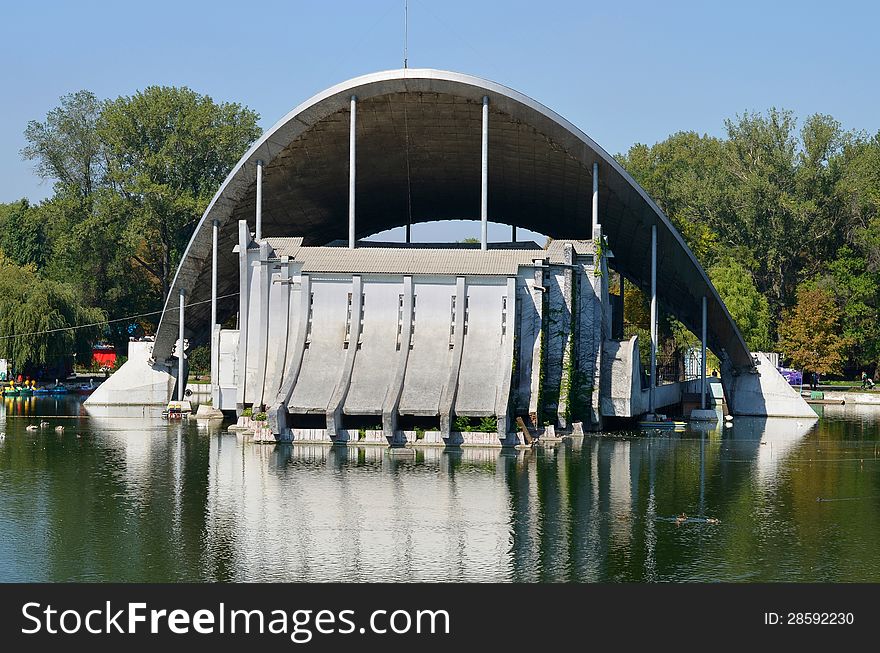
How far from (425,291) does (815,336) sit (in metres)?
43.4

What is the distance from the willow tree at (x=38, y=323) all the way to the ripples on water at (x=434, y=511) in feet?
90.6

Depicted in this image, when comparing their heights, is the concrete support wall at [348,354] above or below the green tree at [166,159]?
below

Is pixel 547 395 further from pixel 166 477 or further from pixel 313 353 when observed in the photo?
pixel 166 477

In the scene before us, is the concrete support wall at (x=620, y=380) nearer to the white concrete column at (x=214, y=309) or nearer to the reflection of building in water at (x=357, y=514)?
the reflection of building in water at (x=357, y=514)

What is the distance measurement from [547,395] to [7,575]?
89.1ft

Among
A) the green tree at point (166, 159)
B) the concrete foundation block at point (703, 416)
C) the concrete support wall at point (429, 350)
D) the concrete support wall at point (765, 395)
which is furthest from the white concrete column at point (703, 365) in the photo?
the green tree at point (166, 159)

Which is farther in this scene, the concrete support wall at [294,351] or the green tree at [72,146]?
the green tree at [72,146]

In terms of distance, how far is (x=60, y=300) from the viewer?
73438 mm

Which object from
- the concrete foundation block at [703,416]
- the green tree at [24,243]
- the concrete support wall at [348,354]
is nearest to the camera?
the concrete support wall at [348,354]

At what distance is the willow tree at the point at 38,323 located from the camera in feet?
234

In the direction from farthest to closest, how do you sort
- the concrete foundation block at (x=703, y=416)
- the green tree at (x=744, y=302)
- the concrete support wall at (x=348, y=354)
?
1. the green tree at (x=744, y=302)
2. the concrete foundation block at (x=703, y=416)
3. the concrete support wall at (x=348, y=354)

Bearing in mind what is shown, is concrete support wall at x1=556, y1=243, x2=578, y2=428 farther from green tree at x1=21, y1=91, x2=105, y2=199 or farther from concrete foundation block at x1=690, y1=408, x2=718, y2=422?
green tree at x1=21, y1=91, x2=105, y2=199

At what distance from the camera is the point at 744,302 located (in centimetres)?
7556
